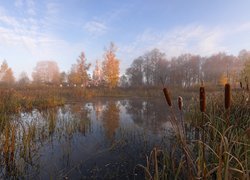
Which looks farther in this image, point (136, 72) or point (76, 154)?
point (136, 72)

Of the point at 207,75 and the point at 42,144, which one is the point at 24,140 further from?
the point at 207,75

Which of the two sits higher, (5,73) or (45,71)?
(45,71)

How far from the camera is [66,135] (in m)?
6.94

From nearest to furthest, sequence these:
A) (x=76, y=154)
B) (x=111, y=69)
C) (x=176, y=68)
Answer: (x=76, y=154)
(x=111, y=69)
(x=176, y=68)

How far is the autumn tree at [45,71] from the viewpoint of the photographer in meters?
60.5

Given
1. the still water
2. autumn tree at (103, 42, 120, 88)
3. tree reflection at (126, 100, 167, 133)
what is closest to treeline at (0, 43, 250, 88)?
autumn tree at (103, 42, 120, 88)

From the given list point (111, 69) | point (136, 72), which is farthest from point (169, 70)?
point (111, 69)

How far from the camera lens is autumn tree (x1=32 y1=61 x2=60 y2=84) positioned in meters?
60.5

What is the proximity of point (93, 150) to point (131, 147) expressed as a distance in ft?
3.91

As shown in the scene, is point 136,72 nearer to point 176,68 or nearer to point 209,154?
point 176,68

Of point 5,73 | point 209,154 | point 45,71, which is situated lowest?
point 209,154

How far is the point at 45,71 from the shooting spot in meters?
62.4

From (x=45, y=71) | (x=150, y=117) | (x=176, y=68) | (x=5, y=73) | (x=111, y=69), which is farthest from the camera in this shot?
(x=45, y=71)

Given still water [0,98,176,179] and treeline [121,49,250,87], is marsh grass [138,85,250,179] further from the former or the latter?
treeline [121,49,250,87]
